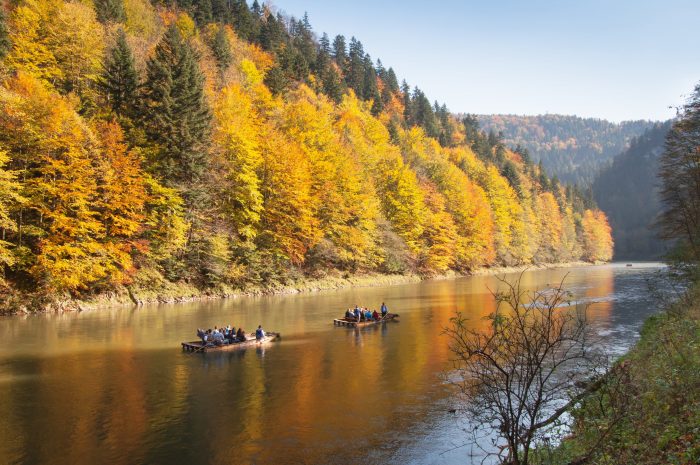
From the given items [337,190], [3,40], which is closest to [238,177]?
[337,190]

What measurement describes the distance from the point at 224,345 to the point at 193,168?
957 inches

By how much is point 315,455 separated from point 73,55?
5147cm

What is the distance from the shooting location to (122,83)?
44844mm

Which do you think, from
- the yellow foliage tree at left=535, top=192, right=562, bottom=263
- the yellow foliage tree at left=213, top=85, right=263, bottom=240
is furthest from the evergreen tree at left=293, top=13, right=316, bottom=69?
the yellow foliage tree at left=535, top=192, right=562, bottom=263

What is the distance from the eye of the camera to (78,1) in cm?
6034

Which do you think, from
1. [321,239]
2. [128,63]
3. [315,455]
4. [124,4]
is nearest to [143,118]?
[128,63]

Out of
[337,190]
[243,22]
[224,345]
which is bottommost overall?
[224,345]

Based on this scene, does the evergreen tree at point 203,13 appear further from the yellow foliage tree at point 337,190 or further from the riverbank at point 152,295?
the riverbank at point 152,295

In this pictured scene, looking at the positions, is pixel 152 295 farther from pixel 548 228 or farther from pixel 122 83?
pixel 548 228

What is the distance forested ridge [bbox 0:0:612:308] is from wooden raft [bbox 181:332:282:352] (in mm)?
15126

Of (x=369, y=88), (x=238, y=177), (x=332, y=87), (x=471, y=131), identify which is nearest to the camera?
(x=238, y=177)

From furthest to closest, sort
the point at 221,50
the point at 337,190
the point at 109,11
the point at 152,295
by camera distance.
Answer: the point at 221,50
the point at 337,190
the point at 109,11
the point at 152,295

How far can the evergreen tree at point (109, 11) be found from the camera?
205ft

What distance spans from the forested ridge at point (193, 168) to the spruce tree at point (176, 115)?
0.51ft
